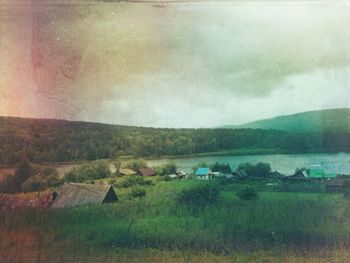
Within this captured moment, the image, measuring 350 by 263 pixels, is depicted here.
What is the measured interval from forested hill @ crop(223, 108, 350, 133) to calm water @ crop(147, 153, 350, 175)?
30 centimetres

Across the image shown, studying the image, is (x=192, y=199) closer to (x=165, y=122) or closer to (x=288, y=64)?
(x=165, y=122)

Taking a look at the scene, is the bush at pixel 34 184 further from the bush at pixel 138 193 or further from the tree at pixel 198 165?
the tree at pixel 198 165

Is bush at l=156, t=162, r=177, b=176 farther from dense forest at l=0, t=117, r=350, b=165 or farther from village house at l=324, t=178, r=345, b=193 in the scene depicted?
village house at l=324, t=178, r=345, b=193

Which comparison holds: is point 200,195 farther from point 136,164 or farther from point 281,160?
point 281,160

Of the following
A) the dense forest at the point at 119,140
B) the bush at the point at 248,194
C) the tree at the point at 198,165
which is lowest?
the bush at the point at 248,194

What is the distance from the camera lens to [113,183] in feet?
21.1

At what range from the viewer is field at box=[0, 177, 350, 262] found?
20.4 ft

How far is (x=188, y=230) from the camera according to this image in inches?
247

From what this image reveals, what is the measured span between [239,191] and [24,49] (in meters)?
2.91

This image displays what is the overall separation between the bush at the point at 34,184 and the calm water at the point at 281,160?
121 cm

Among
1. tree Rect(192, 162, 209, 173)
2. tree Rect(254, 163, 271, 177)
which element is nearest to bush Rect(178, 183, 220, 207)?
tree Rect(192, 162, 209, 173)

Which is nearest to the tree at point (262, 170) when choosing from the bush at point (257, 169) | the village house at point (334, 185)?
the bush at point (257, 169)

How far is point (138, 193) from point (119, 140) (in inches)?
25.2

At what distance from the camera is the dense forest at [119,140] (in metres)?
6.39
